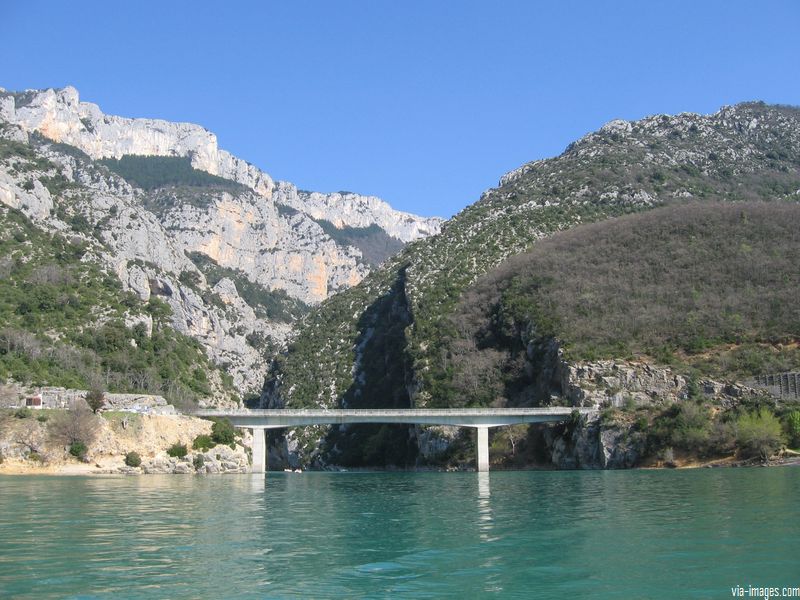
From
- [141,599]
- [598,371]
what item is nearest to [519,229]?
[598,371]

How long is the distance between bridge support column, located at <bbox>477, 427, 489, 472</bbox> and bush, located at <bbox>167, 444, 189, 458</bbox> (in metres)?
29.7

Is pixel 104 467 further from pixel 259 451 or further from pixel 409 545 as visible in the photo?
pixel 409 545

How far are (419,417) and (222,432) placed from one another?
2060 centimetres

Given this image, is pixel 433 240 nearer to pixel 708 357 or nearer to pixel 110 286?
pixel 110 286

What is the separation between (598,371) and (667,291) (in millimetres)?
19079

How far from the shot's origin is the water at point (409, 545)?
1819cm

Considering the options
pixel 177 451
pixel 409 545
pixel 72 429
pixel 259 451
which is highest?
pixel 72 429

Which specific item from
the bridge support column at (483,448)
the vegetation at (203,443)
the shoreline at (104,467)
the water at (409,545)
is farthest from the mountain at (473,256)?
the water at (409,545)

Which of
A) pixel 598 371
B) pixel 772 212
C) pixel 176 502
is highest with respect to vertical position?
pixel 772 212

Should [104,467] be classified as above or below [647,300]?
below

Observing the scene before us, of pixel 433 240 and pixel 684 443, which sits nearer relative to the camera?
pixel 684 443

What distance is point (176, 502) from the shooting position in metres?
40.7

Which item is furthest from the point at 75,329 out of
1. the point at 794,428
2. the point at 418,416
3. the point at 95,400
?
the point at 794,428

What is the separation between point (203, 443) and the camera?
81.3 meters
